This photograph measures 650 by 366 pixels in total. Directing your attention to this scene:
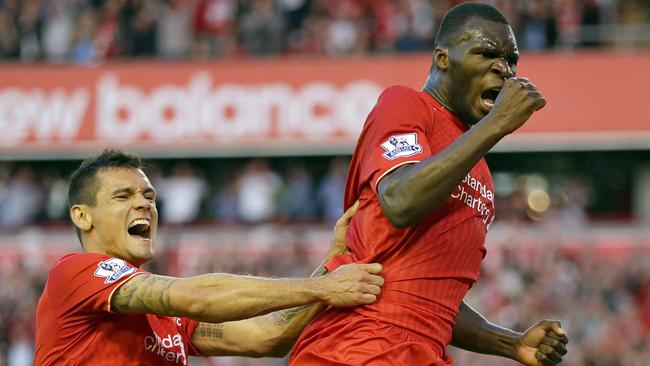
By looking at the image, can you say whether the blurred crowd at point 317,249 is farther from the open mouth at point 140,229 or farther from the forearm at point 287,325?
the open mouth at point 140,229

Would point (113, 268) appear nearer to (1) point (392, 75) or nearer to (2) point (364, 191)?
(2) point (364, 191)

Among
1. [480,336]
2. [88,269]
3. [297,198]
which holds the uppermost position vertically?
[297,198]

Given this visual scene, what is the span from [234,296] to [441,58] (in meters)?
1.39

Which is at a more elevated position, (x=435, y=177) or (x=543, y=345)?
(x=435, y=177)

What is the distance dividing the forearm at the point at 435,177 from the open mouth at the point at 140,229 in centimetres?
176

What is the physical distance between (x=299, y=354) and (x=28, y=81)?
56.8 feet

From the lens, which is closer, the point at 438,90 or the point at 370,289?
the point at 370,289

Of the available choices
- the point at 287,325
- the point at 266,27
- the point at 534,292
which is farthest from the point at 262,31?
the point at 287,325

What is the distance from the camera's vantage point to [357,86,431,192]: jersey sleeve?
5.01m

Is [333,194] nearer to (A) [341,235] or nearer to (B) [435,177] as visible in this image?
(A) [341,235]

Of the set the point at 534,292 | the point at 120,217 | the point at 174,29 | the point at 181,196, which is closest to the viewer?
the point at 120,217

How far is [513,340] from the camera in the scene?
6.01m

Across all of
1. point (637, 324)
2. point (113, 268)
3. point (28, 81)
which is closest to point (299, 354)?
point (113, 268)

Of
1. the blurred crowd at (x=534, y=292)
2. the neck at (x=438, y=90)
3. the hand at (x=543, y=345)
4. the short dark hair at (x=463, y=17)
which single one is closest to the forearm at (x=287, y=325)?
the hand at (x=543, y=345)
